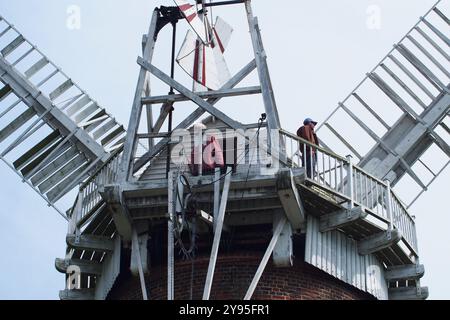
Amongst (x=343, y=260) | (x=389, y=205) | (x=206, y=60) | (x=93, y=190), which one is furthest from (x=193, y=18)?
(x=343, y=260)

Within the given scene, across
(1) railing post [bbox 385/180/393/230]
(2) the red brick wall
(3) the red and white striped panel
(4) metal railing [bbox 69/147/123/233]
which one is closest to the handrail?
(4) metal railing [bbox 69/147/123/233]

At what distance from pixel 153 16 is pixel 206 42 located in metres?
1.10

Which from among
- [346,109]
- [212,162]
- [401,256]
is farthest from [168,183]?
[346,109]

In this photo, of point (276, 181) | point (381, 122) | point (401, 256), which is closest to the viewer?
point (276, 181)

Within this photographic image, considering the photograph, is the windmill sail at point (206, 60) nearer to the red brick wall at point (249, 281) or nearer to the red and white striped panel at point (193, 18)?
the red and white striped panel at point (193, 18)

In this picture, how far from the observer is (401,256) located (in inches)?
1057

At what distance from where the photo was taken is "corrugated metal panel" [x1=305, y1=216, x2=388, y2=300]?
25766 mm

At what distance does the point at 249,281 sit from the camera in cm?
2553

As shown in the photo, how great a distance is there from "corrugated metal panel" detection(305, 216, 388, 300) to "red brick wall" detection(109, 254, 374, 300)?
0.57ft

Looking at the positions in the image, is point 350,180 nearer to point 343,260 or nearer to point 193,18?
point 343,260

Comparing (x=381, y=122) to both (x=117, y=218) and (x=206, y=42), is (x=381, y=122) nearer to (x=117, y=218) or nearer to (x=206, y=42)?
→ (x=206, y=42)

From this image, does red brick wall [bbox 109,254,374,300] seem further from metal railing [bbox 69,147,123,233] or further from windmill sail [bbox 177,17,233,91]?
windmill sail [bbox 177,17,233,91]

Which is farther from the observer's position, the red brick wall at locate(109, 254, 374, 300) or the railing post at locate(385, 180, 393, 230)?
the railing post at locate(385, 180, 393, 230)

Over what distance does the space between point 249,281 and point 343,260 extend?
1.80 m
